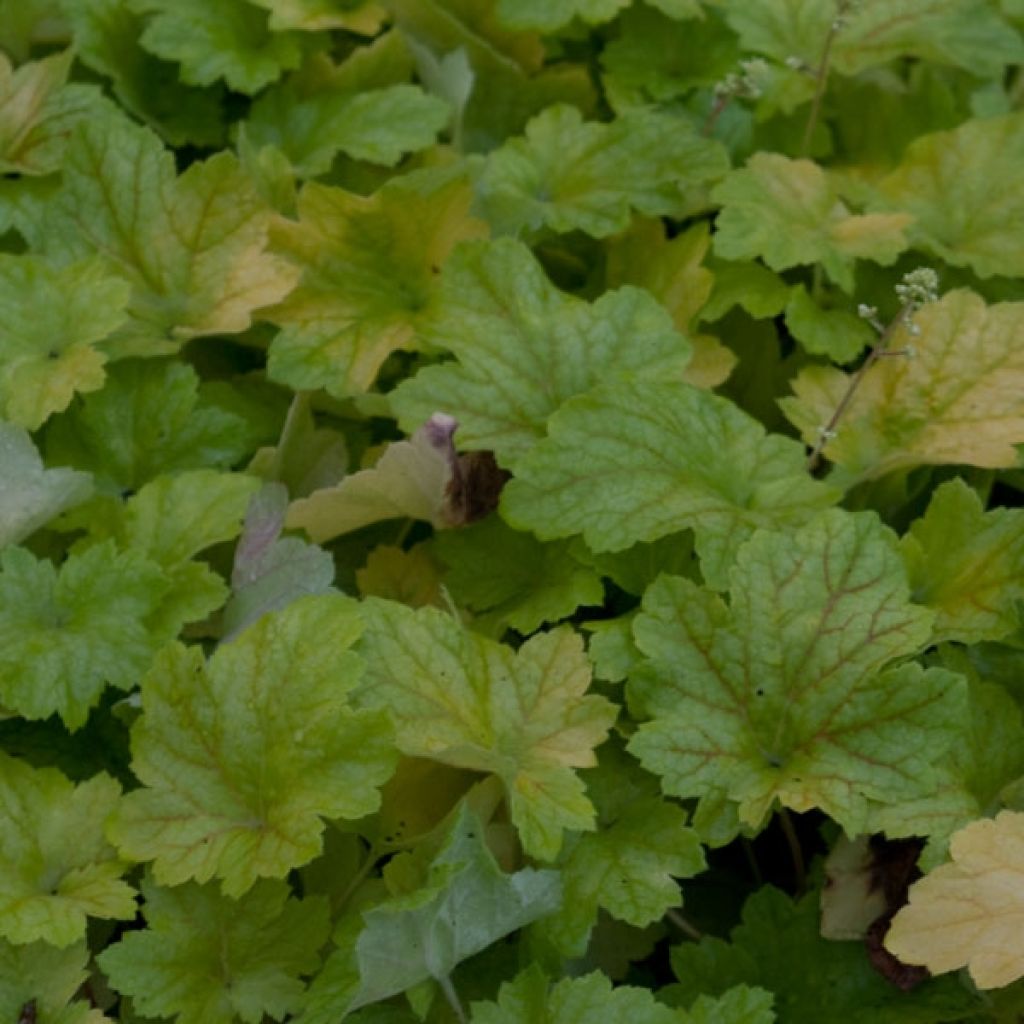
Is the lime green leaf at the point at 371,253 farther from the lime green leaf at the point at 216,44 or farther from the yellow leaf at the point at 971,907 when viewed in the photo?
the yellow leaf at the point at 971,907

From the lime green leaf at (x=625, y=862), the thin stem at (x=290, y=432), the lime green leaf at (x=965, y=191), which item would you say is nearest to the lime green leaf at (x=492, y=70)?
the lime green leaf at (x=965, y=191)

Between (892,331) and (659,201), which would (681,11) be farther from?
(892,331)

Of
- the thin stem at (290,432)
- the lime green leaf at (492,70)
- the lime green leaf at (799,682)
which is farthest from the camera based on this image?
the lime green leaf at (492,70)

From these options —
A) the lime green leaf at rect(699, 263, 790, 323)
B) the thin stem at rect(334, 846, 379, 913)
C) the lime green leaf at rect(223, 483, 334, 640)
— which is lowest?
the thin stem at rect(334, 846, 379, 913)

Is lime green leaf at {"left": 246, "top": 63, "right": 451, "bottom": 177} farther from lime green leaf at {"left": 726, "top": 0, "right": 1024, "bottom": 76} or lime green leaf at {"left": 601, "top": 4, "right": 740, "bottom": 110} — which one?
lime green leaf at {"left": 726, "top": 0, "right": 1024, "bottom": 76}

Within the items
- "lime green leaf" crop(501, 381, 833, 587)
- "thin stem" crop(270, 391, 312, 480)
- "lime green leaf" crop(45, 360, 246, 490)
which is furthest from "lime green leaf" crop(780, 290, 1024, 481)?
"lime green leaf" crop(45, 360, 246, 490)

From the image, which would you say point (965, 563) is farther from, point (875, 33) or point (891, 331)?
point (875, 33)

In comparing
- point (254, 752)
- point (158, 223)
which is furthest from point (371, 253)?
point (254, 752)
